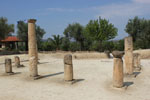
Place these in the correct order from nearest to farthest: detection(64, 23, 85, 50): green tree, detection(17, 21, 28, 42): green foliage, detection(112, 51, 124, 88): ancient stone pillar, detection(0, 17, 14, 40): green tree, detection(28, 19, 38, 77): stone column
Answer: detection(112, 51, 124, 88): ancient stone pillar < detection(28, 19, 38, 77): stone column < detection(0, 17, 14, 40): green tree < detection(17, 21, 28, 42): green foliage < detection(64, 23, 85, 50): green tree

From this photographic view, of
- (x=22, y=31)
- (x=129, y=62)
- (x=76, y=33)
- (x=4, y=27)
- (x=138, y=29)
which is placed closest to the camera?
(x=129, y=62)

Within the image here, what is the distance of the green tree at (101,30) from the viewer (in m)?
25.2

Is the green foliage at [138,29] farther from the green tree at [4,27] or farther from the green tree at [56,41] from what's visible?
the green tree at [4,27]

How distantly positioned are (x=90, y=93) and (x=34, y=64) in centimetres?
458

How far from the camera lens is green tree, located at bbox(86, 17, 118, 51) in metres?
25.2

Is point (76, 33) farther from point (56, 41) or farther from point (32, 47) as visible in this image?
point (32, 47)

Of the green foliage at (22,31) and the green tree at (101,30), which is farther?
the green foliage at (22,31)

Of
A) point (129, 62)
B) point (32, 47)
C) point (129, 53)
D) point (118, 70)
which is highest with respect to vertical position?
point (32, 47)

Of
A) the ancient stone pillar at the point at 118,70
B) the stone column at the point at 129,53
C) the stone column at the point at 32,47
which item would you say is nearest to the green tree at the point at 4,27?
the stone column at the point at 32,47

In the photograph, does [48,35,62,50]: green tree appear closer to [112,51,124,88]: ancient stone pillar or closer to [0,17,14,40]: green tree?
[0,17,14,40]: green tree

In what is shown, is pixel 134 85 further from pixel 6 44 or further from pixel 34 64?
pixel 6 44

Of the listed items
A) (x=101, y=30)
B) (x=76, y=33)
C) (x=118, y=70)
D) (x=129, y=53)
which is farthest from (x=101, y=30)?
(x=118, y=70)

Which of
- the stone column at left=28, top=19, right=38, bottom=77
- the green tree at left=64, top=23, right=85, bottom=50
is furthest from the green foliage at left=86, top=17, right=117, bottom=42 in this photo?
the stone column at left=28, top=19, right=38, bottom=77

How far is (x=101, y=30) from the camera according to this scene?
2511cm
